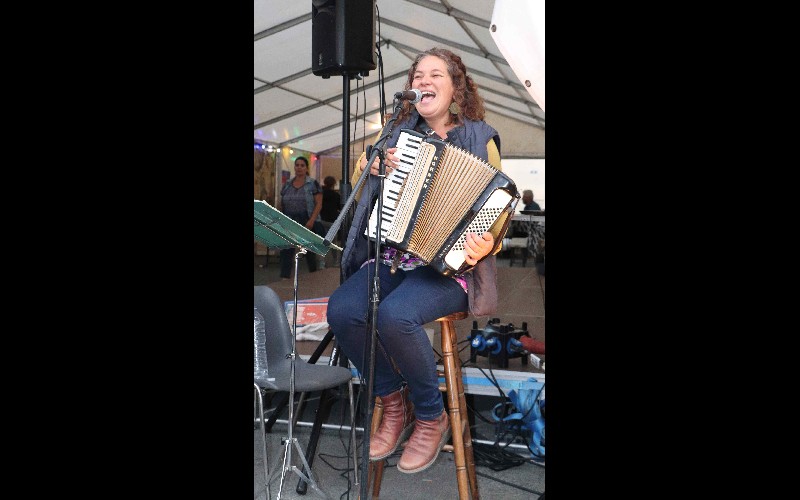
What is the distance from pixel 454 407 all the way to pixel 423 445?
0.58 feet

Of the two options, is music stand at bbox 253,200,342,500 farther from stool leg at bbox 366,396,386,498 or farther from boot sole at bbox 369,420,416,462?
boot sole at bbox 369,420,416,462

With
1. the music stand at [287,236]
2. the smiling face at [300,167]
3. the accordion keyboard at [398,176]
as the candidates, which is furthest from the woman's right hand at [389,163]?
the smiling face at [300,167]

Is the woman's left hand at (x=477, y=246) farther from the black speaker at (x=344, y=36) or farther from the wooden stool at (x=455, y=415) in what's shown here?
the black speaker at (x=344, y=36)

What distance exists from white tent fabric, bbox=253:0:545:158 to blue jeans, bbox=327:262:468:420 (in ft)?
9.12

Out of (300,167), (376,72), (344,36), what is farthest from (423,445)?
(376,72)

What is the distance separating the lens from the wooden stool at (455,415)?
2301 mm

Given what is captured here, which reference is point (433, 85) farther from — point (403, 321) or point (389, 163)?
point (403, 321)

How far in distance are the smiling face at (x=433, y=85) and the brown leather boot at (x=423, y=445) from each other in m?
1.12

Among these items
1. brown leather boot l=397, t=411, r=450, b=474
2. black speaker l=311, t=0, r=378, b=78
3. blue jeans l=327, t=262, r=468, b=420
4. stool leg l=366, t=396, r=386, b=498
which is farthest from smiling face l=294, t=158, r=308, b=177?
brown leather boot l=397, t=411, r=450, b=474

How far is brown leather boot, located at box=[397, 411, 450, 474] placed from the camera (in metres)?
2.35
